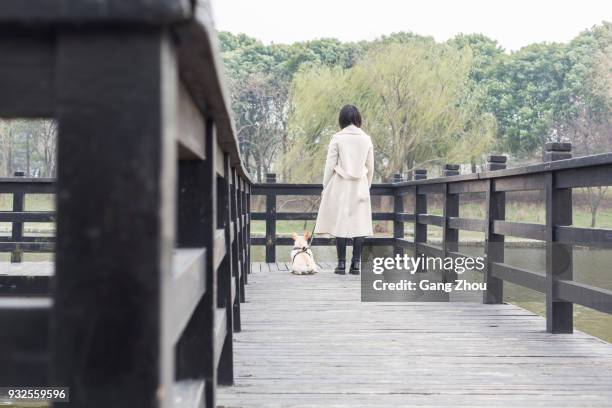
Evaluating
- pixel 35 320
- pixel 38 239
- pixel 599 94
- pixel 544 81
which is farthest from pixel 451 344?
pixel 544 81

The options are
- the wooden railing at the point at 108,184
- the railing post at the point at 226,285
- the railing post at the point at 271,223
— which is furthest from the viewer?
the railing post at the point at 271,223

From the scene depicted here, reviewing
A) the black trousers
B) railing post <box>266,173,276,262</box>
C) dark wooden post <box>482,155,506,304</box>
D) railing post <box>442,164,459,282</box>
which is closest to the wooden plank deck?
dark wooden post <box>482,155,506,304</box>

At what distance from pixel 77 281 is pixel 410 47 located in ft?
68.0

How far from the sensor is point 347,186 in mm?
6590

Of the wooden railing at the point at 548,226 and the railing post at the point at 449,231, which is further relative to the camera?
the railing post at the point at 449,231

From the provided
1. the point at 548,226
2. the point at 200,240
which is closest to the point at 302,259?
the point at 548,226

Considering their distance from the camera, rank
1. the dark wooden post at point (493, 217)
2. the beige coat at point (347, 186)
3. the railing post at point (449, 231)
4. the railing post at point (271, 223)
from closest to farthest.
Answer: the dark wooden post at point (493, 217)
the railing post at point (449, 231)
the beige coat at point (347, 186)
the railing post at point (271, 223)

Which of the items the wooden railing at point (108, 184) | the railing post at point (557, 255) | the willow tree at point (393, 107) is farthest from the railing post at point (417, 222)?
the willow tree at point (393, 107)

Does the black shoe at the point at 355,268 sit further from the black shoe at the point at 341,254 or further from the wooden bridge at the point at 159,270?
the wooden bridge at the point at 159,270

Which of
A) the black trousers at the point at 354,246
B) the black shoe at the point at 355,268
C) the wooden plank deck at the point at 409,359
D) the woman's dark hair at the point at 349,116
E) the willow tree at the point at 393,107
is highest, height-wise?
the willow tree at the point at 393,107

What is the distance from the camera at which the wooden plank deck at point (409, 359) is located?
97.8 inches

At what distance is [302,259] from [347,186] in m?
0.89

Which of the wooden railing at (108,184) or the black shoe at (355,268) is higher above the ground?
the wooden railing at (108,184)

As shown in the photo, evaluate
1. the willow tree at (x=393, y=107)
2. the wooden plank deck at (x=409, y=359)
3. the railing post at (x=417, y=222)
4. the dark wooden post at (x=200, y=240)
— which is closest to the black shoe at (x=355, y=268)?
the railing post at (x=417, y=222)
